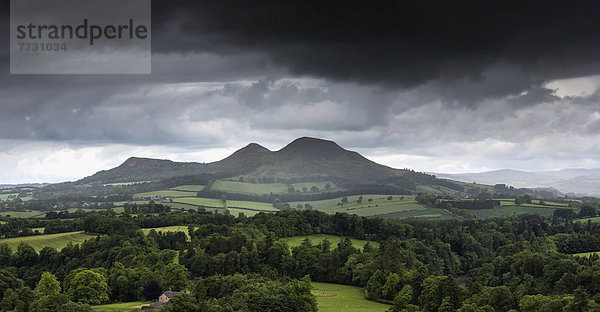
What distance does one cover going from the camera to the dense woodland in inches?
2697

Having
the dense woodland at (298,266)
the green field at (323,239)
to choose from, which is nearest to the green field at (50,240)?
the dense woodland at (298,266)

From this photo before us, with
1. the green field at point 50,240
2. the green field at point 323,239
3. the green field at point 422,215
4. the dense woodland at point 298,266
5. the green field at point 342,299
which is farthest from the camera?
the green field at point 422,215

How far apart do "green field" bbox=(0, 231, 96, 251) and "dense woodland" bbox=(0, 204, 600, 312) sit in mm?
4895

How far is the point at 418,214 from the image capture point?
181750 mm

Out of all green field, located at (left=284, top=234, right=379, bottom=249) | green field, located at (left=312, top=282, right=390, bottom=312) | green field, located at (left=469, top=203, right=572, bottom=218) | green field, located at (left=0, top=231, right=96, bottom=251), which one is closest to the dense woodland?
green field, located at (left=284, top=234, right=379, bottom=249)

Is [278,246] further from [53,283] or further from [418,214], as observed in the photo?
[418,214]

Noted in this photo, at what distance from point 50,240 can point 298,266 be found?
60.0m

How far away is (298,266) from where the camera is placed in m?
101

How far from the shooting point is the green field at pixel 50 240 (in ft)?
365

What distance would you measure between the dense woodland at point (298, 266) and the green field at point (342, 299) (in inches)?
111

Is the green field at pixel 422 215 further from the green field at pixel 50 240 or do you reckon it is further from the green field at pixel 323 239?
the green field at pixel 50 240

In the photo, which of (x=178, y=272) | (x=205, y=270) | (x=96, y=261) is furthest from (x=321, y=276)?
(x=96, y=261)

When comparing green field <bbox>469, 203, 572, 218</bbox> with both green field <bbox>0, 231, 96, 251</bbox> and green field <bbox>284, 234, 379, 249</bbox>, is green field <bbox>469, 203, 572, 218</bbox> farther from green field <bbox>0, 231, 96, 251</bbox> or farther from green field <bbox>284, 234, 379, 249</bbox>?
green field <bbox>0, 231, 96, 251</bbox>

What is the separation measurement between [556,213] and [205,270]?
131 meters
